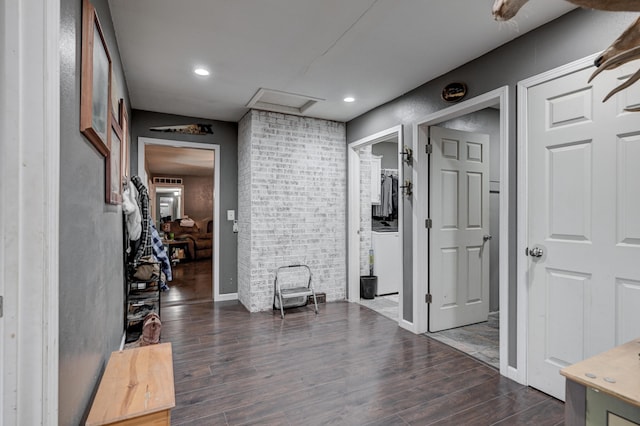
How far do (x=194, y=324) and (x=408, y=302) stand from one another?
7.68ft

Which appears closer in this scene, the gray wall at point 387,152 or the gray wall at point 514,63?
the gray wall at point 514,63

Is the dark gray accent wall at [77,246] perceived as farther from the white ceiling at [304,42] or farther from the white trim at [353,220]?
the white trim at [353,220]

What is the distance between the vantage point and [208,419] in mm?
1921

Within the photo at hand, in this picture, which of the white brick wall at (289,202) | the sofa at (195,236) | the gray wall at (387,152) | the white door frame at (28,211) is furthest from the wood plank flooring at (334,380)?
the sofa at (195,236)

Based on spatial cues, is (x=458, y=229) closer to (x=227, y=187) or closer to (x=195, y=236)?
(x=227, y=187)

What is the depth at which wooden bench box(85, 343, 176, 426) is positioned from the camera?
3.94 ft

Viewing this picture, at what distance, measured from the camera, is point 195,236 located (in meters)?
8.58

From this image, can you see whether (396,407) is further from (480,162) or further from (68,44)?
(480,162)

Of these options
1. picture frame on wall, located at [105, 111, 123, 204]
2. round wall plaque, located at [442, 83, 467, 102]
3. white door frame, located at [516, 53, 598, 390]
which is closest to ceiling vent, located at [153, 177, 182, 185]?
picture frame on wall, located at [105, 111, 123, 204]

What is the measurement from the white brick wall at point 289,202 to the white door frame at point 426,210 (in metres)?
1.45

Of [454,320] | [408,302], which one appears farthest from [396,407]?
[454,320]

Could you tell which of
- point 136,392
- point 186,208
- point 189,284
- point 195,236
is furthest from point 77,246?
point 186,208

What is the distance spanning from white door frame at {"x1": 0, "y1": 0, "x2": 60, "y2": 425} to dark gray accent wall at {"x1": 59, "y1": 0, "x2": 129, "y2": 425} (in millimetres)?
197

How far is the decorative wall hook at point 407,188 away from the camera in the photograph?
3398mm
